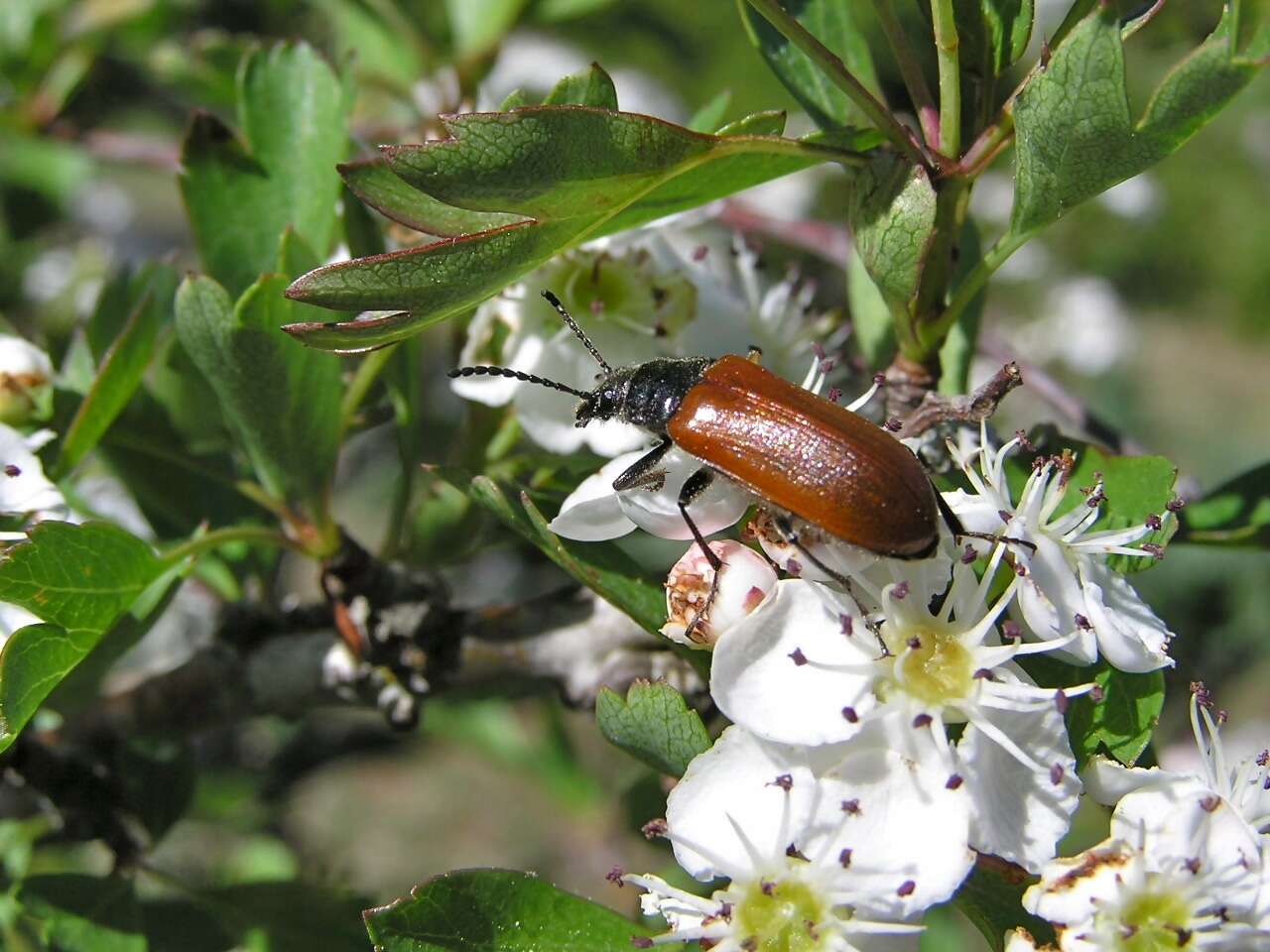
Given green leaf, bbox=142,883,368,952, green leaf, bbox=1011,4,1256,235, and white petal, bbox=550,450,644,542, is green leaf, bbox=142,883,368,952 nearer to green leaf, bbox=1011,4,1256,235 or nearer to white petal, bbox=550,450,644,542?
white petal, bbox=550,450,644,542

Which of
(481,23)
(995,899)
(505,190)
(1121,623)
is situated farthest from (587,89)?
(481,23)

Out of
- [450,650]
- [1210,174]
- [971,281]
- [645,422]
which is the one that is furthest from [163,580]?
[1210,174]

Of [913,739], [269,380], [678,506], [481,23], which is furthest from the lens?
[481,23]

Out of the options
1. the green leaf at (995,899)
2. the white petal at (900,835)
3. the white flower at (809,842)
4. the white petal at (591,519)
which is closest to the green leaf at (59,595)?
the white petal at (591,519)

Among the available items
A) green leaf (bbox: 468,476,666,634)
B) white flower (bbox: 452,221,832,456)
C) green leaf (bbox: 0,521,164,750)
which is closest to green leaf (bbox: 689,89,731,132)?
white flower (bbox: 452,221,832,456)

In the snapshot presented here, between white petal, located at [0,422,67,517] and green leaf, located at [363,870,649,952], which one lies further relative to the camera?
white petal, located at [0,422,67,517]

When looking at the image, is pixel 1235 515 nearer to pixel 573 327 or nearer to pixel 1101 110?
A: pixel 1101 110
